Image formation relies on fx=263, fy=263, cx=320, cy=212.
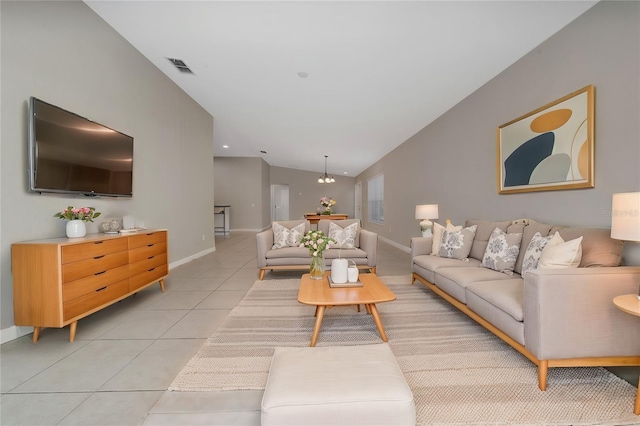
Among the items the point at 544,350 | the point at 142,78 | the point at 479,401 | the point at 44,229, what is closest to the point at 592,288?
the point at 544,350

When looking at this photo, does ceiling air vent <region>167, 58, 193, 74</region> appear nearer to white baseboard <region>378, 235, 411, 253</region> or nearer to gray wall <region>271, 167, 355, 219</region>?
white baseboard <region>378, 235, 411, 253</region>

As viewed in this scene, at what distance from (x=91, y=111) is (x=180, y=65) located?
1.55 metres

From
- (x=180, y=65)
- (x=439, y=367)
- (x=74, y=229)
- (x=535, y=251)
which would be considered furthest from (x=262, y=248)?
(x=535, y=251)

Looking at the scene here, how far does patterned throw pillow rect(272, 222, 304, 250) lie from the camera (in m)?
4.13

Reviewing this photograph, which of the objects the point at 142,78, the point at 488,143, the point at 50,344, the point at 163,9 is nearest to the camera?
the point at 50,344

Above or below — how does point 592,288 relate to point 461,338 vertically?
above

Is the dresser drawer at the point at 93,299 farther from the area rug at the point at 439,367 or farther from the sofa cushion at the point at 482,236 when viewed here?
the sofa cushion at the point at 482,236

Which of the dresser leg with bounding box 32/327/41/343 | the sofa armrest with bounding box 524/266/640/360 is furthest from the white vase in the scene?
the sofa armrest with bounding box 524/266/640/360

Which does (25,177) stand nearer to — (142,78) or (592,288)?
(142,78)

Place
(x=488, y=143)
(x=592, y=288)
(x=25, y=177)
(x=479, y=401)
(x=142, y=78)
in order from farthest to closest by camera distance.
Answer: (x=142, y=78) → (x=488, y=143) → (x=25, y=177) → (x=592, y=288) → (x=479, y=401)

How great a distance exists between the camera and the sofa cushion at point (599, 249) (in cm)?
183

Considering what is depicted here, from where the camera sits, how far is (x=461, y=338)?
7.06 ft

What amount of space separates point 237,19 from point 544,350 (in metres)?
3.68

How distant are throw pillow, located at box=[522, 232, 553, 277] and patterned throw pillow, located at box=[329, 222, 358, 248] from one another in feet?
7.32
